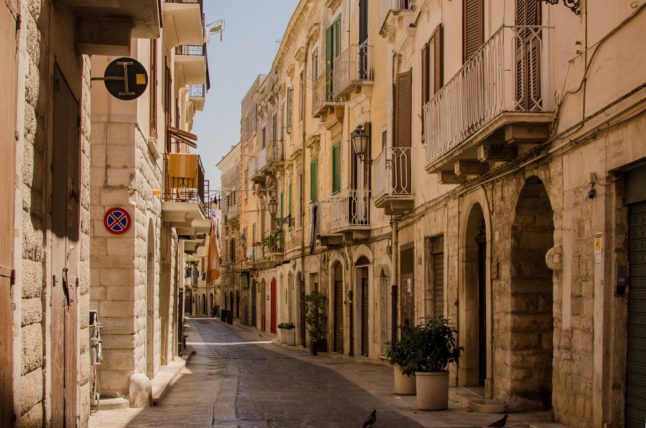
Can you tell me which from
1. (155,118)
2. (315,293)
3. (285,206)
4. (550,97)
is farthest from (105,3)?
(285,206)

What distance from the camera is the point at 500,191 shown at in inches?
554

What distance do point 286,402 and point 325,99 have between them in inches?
580

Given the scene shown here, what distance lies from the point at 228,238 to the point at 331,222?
126ft

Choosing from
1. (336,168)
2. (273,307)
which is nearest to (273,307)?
(273,307)

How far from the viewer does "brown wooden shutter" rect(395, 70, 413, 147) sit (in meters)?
20.3

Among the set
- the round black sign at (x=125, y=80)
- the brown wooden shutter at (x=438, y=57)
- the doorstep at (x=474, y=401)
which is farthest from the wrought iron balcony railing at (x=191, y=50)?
the round black sign at (x=125, y=80)

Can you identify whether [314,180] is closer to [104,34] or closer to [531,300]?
[531,300]

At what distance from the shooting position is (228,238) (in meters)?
65.3

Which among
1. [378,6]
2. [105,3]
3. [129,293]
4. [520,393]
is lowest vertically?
[520,393]

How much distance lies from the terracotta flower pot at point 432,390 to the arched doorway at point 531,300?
3.38 feet

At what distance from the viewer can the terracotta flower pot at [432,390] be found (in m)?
13.9

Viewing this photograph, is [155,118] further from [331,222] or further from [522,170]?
[331,222]

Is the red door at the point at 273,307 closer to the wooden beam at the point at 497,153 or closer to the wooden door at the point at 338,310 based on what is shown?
the wooden door at the point at 338,310

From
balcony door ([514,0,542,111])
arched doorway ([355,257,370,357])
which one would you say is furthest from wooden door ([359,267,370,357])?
balcony door ([514,0,542,111])
